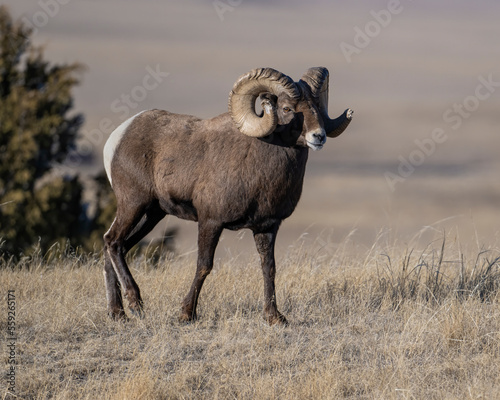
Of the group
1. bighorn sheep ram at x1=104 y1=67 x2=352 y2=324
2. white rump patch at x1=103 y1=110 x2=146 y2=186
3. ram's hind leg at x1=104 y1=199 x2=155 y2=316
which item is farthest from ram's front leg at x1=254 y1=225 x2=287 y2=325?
white rump patch at x1=103 y1=110 x2=146 y2=186

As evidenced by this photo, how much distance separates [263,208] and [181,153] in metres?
1.16

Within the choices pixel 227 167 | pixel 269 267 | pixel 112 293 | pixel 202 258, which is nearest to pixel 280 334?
pixel 269 267

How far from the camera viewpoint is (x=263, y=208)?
313 inches

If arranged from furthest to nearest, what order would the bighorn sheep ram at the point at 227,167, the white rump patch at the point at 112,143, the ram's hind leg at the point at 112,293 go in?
the white rump patch at the point at 112,143, the ram's hind leg at the point at 112,293, the bighorn sheep ram at the point at 227,167

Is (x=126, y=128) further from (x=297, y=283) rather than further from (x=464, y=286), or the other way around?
(x=464, y=286)

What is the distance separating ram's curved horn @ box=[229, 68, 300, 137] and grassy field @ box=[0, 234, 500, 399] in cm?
200

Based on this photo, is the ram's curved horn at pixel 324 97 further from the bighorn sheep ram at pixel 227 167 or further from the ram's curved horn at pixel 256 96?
the ram's curved horn at pixel 256 96

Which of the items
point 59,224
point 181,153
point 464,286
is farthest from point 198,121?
point 59,224

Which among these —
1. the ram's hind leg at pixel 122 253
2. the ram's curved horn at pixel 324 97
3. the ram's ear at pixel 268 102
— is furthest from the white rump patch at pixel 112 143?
the ram's curved horn at pixel 324 97

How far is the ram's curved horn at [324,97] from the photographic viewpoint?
318 inches

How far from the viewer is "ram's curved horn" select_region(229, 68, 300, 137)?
304 inches

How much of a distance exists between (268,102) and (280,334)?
237 centimetres

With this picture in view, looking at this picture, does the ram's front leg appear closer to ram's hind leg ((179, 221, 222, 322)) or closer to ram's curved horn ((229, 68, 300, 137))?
ram's hind leg ((179, 221, 222, 322))

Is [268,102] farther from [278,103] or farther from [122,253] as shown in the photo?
[122,253]
